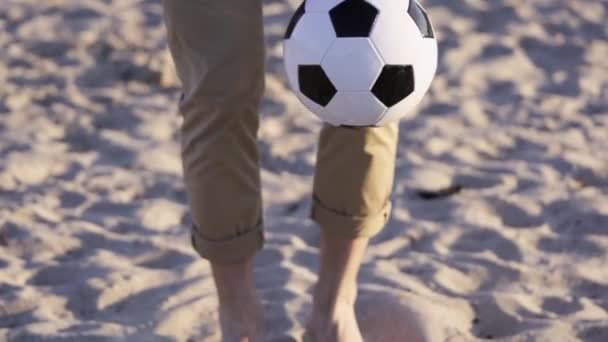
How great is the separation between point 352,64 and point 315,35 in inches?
3.8

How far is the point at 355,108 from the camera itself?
1821mm

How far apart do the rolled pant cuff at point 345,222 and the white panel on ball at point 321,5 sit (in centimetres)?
52

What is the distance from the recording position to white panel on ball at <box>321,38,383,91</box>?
1.80 metres

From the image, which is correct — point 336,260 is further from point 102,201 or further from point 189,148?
point 102,201

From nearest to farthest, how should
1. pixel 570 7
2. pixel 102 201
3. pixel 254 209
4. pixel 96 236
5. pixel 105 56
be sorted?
pixel 254 209 < pixel 96 236 < pixel 102 201 < pixel 105 56 < pixel 570 7

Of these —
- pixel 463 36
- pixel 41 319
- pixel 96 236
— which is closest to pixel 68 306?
pixel 41 319

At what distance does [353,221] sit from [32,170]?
1.60 m

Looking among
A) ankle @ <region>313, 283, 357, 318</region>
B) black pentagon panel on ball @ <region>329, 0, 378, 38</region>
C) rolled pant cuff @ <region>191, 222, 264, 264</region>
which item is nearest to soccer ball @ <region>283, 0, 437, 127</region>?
black pentagon panel on ball @ <region>329, 0, 378, 38</region>

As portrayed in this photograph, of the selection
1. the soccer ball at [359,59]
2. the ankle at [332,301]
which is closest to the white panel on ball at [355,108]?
the soccer ball at [359,59]

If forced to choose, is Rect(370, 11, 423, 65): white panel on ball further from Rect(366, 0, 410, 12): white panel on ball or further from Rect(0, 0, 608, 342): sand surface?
Rect(0, 0, 608, 342): sand surface

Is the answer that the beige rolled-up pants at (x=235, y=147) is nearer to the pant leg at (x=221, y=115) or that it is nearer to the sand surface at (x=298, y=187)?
the pant leg at (x=221, y=115)

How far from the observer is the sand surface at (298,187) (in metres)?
2.52

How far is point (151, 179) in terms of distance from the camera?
3.30 metres

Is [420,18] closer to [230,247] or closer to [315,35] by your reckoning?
[315,35]
